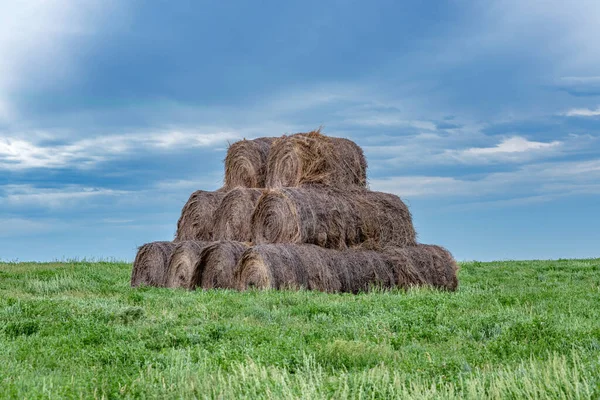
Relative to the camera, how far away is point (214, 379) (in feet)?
21.5

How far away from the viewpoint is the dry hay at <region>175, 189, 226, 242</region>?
19.5 metres

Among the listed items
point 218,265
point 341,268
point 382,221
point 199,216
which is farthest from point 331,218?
point 199,216

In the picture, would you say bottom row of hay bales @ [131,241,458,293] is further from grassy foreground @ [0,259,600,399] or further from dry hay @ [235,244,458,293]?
grassy foreground @ [0,259,600,399]

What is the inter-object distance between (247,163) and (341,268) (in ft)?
19.4

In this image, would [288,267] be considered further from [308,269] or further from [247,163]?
[247,163]

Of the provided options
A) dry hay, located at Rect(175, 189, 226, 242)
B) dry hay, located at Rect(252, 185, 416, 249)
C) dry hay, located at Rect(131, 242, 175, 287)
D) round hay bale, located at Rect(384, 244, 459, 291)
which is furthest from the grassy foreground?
dry hay, located at Rect(175, 189, 226, 242)

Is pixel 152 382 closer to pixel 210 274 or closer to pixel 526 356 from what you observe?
pixel 526 356

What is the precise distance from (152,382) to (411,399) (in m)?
2.60

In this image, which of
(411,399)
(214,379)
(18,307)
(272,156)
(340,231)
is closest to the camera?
(411,399)

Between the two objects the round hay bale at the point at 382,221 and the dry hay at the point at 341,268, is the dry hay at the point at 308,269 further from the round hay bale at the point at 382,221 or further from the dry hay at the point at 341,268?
the round hay bale at the point at 382,221

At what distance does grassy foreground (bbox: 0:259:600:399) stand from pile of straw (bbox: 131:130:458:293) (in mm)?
1678

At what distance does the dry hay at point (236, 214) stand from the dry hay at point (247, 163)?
1.53m

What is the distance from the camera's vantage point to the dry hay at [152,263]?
18828mm

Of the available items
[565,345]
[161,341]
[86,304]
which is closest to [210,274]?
[86,304]
